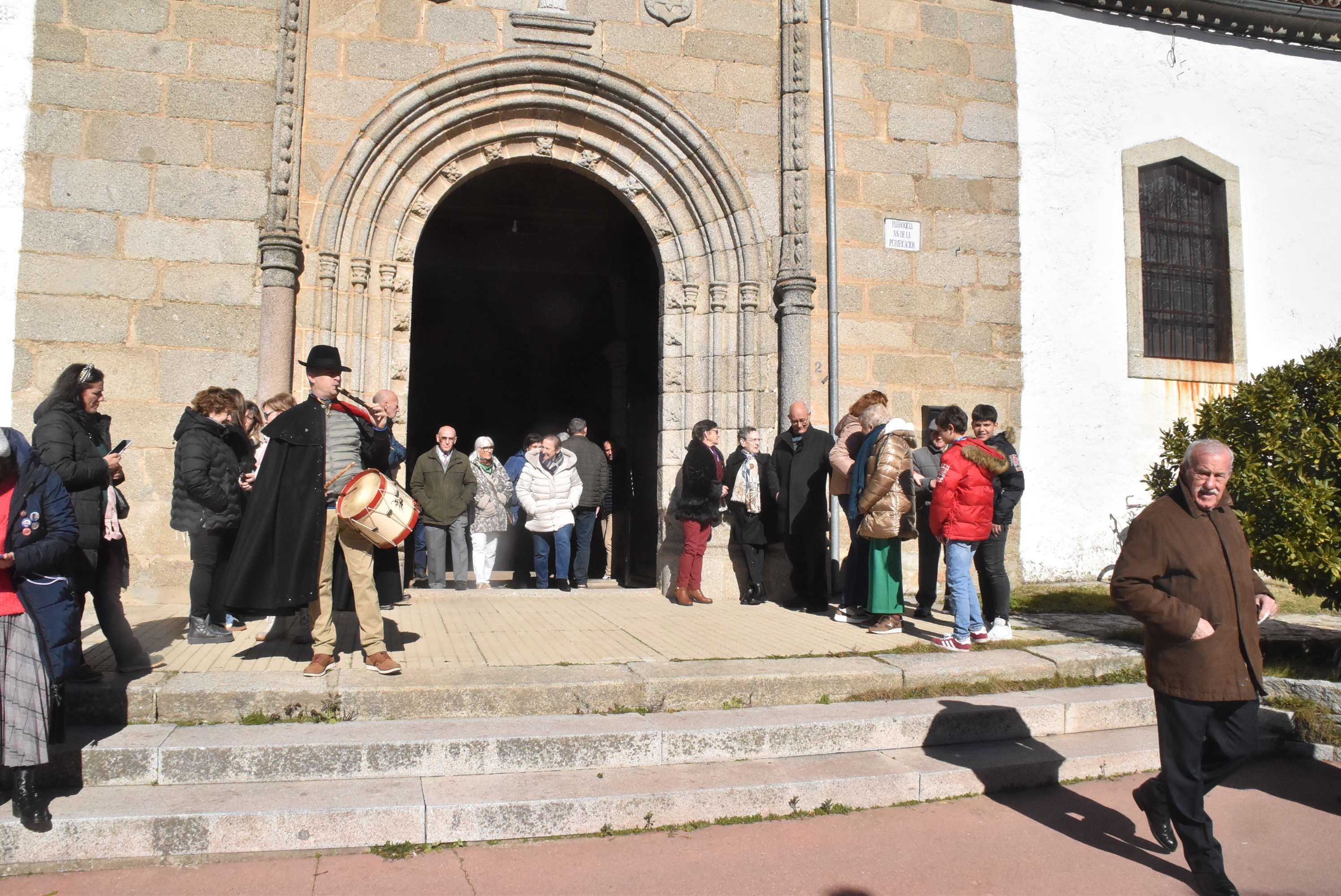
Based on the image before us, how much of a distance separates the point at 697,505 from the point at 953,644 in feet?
7.97

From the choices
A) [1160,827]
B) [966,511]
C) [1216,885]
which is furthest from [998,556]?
[1216,885]

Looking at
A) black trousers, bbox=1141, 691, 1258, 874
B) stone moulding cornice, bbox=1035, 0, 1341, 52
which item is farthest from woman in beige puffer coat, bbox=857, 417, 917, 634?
stone moulding cornice, bbox=1035, 0, 1341, 52

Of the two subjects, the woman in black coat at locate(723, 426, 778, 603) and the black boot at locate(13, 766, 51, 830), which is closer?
the black boot at locate(13, 766, 51, 830)

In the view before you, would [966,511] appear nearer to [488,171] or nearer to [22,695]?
[22,695]

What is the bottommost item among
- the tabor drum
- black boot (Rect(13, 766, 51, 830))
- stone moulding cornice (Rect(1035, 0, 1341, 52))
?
black boot (Rect(13, 766, 51, 830))

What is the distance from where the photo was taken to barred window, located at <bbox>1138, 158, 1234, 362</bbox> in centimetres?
906

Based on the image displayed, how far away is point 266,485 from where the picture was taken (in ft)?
14.8

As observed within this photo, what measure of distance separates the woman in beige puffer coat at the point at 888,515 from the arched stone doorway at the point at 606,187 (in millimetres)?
1870

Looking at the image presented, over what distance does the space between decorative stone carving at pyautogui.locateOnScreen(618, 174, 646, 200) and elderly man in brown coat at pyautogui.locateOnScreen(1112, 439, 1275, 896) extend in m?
5.79

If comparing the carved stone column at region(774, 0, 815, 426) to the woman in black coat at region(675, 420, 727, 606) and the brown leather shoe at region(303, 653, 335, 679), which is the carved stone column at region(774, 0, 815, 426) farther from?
the brown leather shoe at region(303, 653, 335, 679)

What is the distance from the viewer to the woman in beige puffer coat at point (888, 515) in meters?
5.97

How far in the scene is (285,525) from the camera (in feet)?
14.7

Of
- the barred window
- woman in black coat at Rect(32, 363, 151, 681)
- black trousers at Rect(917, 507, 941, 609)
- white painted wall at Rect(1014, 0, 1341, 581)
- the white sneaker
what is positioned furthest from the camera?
the barred window

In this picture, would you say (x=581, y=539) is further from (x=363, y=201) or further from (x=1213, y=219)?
(x=1213, y=219)
